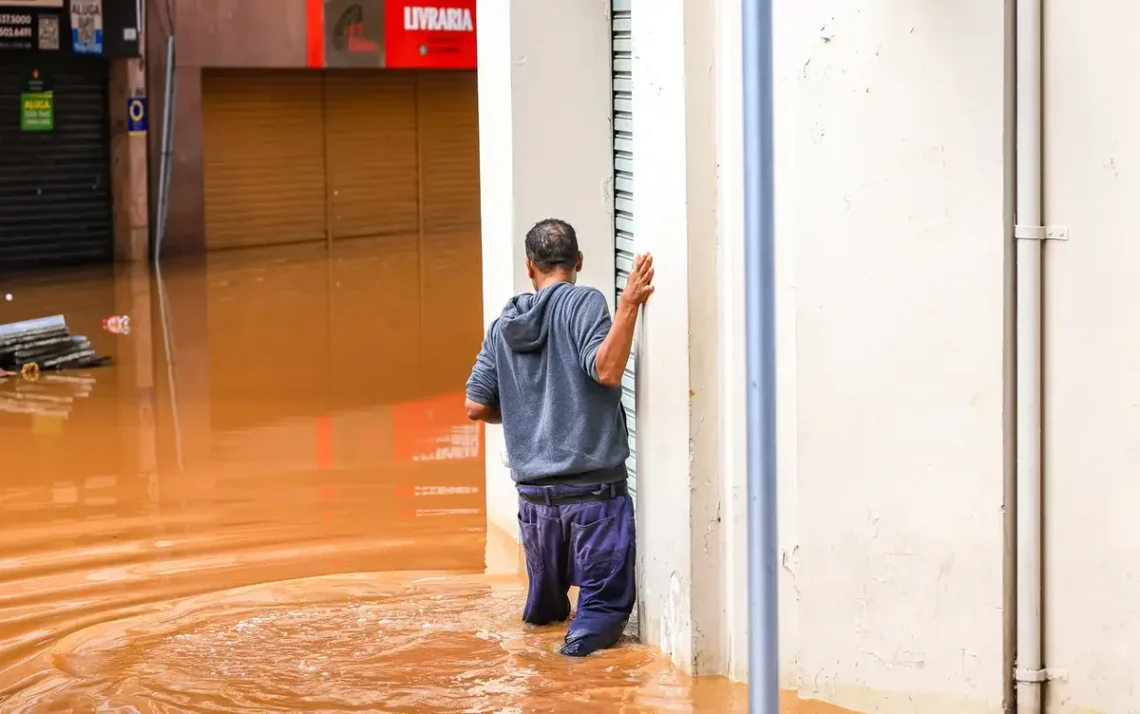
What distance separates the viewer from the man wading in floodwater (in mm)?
5949

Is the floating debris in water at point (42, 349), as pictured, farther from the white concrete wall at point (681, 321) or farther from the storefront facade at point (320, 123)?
the storefront facade at point (320, 123)

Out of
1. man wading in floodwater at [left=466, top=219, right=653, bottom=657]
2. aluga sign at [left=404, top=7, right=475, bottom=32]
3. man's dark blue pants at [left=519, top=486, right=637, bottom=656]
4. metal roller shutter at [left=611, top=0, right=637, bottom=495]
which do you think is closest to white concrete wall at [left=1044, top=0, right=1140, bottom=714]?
man wading in floodwater at [left=466, top=219, right=653, bottom=657]

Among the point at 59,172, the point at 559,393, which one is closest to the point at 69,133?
the point at 59,172

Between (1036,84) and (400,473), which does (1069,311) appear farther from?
(400,473)

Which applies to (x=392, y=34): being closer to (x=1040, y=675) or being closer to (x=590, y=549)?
(x=590, y=549)

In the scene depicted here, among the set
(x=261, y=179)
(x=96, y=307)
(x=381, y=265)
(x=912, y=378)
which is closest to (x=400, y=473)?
(x=912, y=378)

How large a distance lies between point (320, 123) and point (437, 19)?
2283 millimetres

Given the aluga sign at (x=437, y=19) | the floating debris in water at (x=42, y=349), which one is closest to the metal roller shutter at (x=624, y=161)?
the floating debris in water at (x=42, y=349)

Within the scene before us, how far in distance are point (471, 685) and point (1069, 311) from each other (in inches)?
92.9

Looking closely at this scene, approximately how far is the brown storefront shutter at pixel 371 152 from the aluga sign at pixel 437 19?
1026 mm

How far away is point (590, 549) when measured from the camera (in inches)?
238

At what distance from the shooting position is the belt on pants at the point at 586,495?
19.7 feet

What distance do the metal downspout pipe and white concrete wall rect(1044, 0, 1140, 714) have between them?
3 centimetres

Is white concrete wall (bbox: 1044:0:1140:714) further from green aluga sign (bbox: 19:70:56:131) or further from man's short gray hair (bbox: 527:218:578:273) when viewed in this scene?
green aluga sign (bbox: 19:70:56:131)
